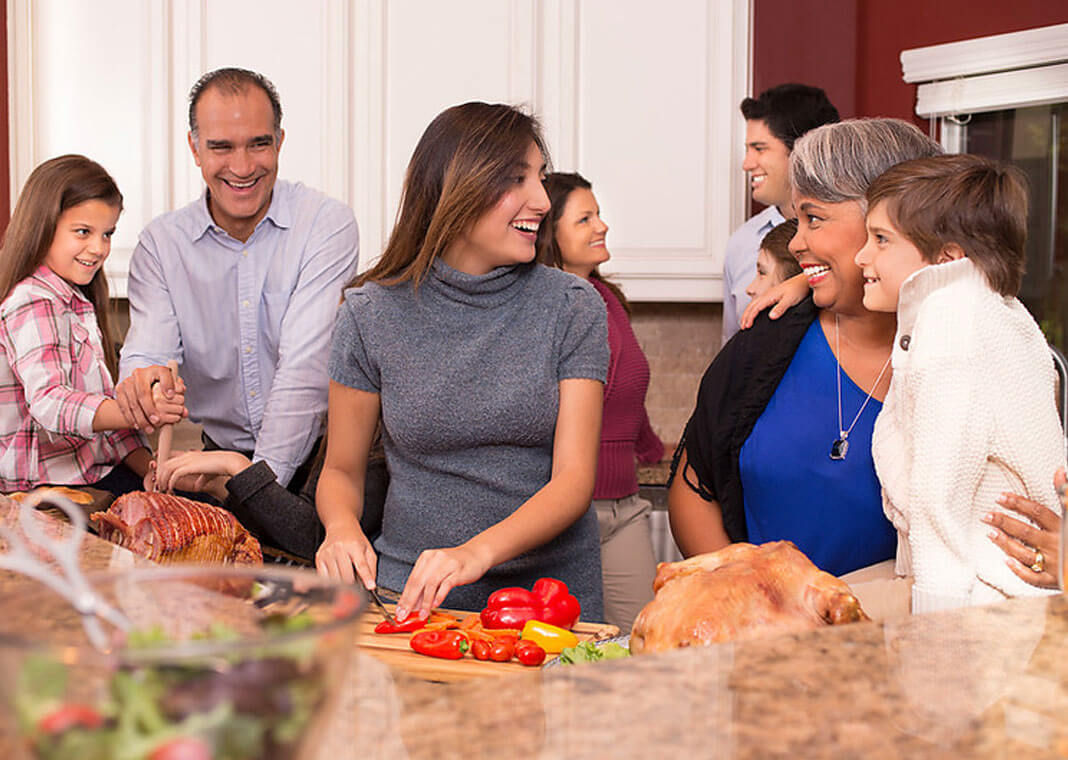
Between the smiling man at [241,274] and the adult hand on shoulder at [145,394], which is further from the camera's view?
the smiling man at [241,274]

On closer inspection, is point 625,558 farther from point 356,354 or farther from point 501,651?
point 501,651

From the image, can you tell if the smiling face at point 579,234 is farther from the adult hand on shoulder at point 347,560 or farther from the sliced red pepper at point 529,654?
the sliced red pepper at point 529,654

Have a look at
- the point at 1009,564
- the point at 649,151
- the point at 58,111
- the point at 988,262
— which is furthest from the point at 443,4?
the point at 1009,564

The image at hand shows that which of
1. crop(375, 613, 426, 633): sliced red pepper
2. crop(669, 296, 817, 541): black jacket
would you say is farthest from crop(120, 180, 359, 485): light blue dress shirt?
crop(375, 613, 426, 633): sliced red pepper

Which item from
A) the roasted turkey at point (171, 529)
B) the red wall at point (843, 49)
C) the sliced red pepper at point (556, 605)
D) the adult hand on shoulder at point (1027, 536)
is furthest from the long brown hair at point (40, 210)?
the red wall at point (843, 49)

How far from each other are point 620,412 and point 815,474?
1.25m

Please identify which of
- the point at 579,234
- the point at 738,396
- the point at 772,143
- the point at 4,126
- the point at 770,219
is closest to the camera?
the point at 738,396

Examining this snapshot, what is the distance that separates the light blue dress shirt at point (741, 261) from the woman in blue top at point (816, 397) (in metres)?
1.66

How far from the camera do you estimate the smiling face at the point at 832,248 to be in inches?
78.1

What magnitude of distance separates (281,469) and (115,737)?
2.21 meters

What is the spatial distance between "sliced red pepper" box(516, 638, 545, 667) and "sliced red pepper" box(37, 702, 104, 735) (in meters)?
0.99

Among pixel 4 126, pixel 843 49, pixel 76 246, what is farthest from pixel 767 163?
pixel 4 126

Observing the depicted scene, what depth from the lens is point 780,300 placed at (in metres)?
2.11

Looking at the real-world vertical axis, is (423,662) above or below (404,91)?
below
